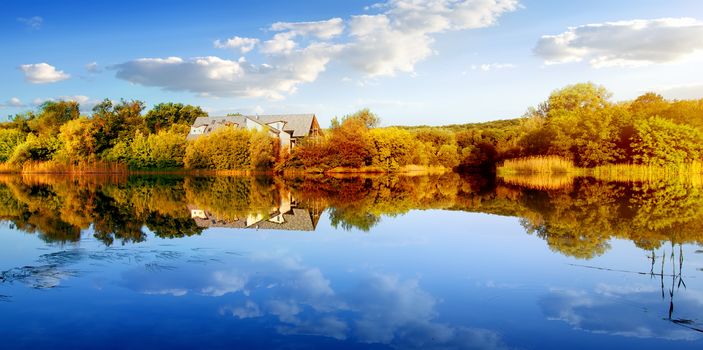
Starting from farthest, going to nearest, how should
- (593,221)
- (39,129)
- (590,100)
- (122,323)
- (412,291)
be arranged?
(39,129) < (590,100) < (593,221) < (412,291) < (122,323)

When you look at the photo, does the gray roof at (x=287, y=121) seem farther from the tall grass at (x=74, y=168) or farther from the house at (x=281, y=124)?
the tall grass at (x=74, y=168)

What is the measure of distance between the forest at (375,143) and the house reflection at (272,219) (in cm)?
2596

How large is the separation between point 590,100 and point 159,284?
49275 millimetres

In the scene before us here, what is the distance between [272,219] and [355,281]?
19.6 feet

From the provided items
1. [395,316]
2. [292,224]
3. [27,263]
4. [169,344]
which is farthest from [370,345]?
[292,224]

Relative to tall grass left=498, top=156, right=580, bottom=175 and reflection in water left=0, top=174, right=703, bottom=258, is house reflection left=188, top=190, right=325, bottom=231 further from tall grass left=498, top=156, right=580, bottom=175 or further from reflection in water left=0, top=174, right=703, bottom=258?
tall grass left=498, top=156, right=580, bottom=175

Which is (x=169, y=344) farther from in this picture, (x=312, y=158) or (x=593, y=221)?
(x=312, y=158)

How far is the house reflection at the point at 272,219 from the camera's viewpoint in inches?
418

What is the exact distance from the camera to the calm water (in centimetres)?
417

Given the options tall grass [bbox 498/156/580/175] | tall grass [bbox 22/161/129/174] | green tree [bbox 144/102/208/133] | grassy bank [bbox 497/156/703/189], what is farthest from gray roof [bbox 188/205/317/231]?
green tree [bbox 144/102/208/133]

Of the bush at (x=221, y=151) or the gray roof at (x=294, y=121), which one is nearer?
the bush at (x=221, y=151)

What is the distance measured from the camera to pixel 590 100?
47.6 meters

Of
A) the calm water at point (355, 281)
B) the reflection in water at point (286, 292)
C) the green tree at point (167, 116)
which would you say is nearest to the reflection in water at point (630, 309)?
the calm water at point (355, 281)

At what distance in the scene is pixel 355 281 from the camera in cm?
590
